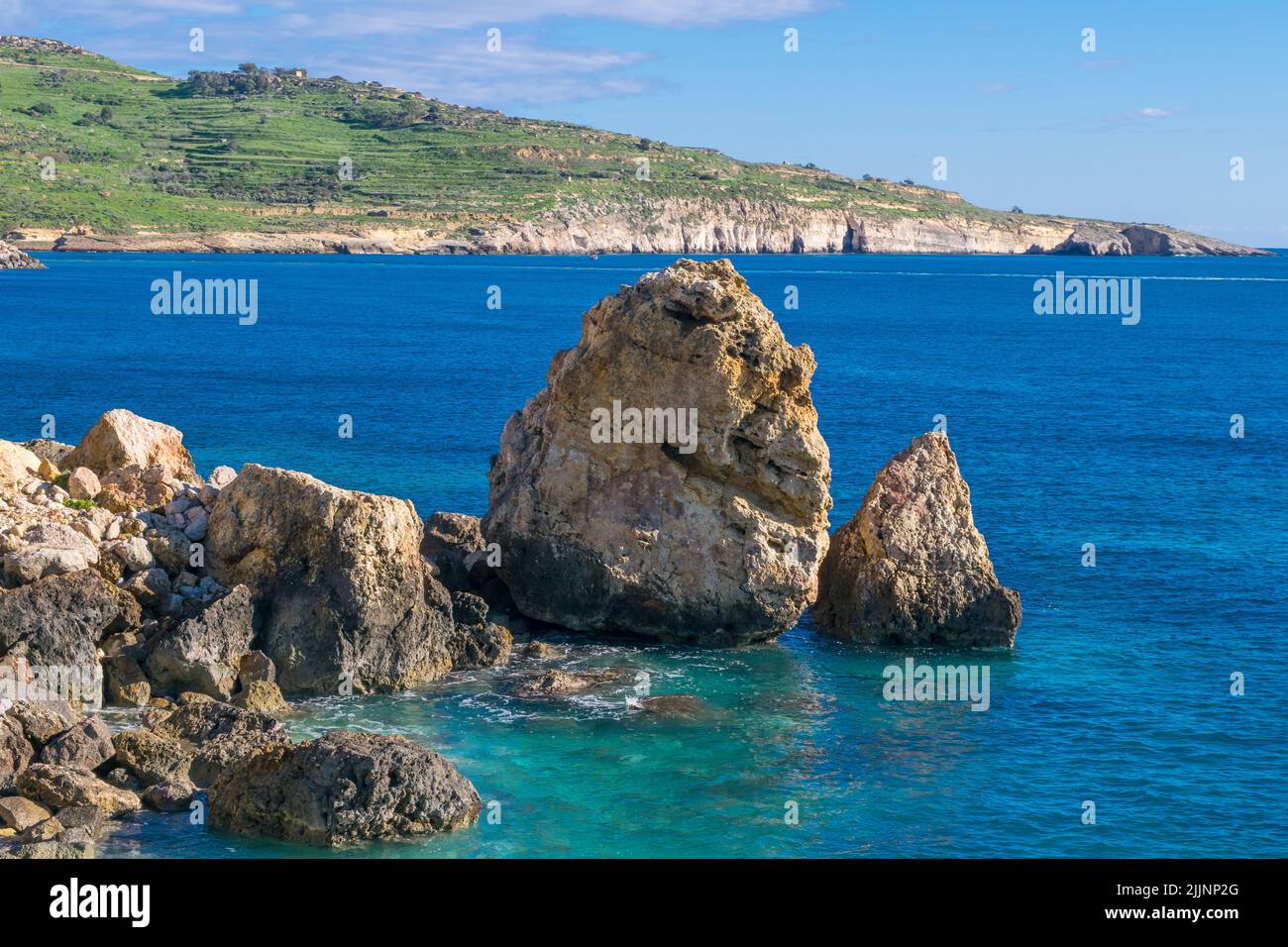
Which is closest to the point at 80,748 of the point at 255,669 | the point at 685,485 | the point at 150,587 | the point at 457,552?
the point at 255,669

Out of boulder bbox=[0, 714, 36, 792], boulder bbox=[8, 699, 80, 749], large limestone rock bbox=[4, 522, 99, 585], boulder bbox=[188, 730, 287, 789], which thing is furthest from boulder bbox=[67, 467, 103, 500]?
boulder bbox=[188, 730, 287, 789]

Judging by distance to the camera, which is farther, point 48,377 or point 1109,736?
point 48,377

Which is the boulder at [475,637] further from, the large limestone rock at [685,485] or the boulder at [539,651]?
the large limestone rock at [685,485]

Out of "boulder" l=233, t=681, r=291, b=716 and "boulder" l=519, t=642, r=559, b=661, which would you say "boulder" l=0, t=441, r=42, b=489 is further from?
"boulder" l=519, t=642, r=559, b=661

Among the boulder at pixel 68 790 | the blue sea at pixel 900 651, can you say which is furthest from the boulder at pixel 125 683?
the boulder at pixel 68 790

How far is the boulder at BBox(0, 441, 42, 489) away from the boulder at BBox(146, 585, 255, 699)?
20.1 ft

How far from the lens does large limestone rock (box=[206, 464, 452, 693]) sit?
26625 millimetres

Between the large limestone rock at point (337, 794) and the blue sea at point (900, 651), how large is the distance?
42 centimetres

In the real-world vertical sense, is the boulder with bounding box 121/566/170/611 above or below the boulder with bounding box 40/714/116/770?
above

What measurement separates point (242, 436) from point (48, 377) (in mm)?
23014

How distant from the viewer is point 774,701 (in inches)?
1062

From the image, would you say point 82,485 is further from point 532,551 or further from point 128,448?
point 532,551
